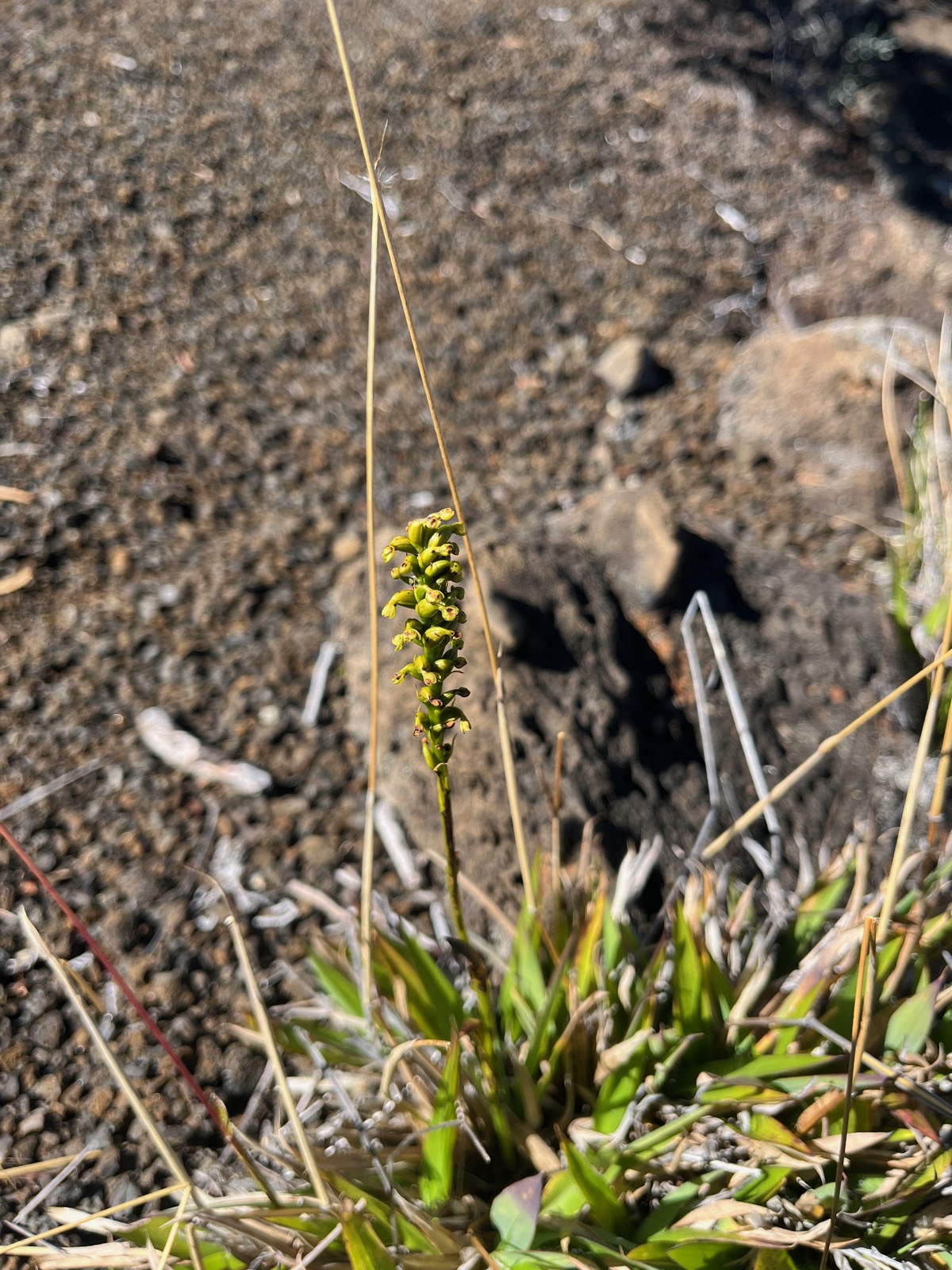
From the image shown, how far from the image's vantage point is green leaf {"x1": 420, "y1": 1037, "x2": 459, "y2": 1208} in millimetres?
1257

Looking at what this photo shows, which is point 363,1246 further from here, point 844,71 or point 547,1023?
point 844,71

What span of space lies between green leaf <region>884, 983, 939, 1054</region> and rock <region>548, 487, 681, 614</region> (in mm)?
1058

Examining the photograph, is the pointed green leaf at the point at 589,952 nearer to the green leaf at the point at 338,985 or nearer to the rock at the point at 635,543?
the green leaf at the point at 338,985

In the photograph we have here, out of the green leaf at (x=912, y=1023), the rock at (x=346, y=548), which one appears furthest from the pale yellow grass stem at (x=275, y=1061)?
the rock at (x=346, y=548)

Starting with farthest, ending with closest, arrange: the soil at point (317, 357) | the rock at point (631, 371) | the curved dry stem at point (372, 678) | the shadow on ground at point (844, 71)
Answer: the shadow on ground at point (844, 71), the rock at point (631, 371), the soil at point (317, 357), the curved dry stem at point (372, 678)

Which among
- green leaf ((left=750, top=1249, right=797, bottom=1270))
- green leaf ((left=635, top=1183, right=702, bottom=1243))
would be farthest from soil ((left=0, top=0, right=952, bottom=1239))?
green leaf ((left=750, top=1249, right=797, bottom=1270))

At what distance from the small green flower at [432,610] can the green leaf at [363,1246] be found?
1.93 feet

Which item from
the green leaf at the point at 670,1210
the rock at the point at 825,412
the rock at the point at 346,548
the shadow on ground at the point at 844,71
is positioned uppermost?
the shadow on ground at the point at 844,71

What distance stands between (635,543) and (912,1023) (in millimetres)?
1198

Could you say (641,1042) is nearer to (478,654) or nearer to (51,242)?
(478,654)

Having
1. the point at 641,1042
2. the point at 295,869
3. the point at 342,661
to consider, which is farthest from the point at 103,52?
the point at 641,1042

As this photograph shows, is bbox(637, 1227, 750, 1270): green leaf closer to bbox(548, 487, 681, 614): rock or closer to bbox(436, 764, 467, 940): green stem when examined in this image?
bbox(436, 764, 467, 940): green stem

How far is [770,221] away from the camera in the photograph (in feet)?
12.1

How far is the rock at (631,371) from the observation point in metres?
3.05
